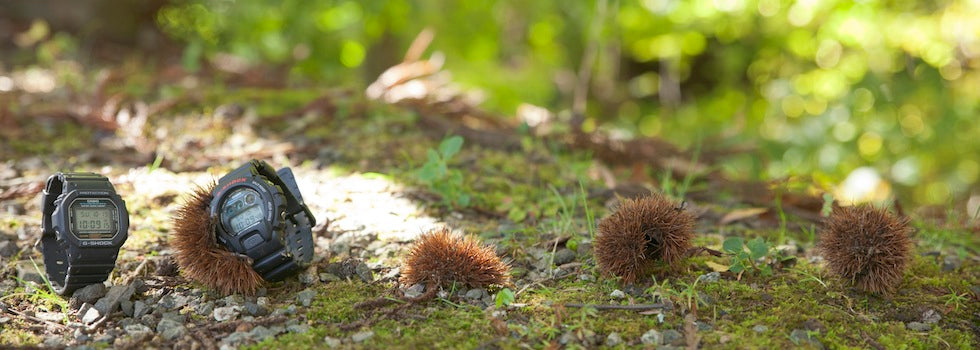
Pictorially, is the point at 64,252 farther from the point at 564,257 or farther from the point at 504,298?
the point at 564,257

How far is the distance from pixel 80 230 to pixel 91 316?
29 centimetres

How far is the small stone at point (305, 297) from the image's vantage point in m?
2.50

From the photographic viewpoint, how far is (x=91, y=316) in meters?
2.40

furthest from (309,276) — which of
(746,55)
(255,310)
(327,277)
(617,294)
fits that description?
(746,55)

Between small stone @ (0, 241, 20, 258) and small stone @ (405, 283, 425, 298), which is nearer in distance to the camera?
small stone @ (405, 283, 425, 298)

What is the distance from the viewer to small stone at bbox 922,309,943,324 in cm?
247

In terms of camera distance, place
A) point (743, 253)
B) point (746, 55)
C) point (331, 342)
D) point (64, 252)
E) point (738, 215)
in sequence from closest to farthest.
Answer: point (331, 342) < point (64, 252) < point (743, 253) < point (738, 215) < point (746, 55)

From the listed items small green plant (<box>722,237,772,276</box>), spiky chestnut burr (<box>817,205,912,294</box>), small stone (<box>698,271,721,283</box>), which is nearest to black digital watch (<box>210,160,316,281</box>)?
small stone (<box>698,271,721,283</box>)

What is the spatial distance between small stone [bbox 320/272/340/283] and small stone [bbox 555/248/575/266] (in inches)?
30.2

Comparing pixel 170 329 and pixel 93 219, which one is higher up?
pixel 93 219

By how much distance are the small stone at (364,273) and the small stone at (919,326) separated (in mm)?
1698

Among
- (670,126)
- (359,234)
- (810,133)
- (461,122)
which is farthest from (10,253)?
(670,126)

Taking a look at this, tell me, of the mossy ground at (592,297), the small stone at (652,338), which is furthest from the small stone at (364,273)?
the small stone at (652,338)

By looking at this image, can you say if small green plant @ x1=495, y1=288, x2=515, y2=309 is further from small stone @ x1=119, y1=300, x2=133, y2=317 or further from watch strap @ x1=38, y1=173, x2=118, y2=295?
watch strap @ x1=38, y1=173, x2=118, y2=295
